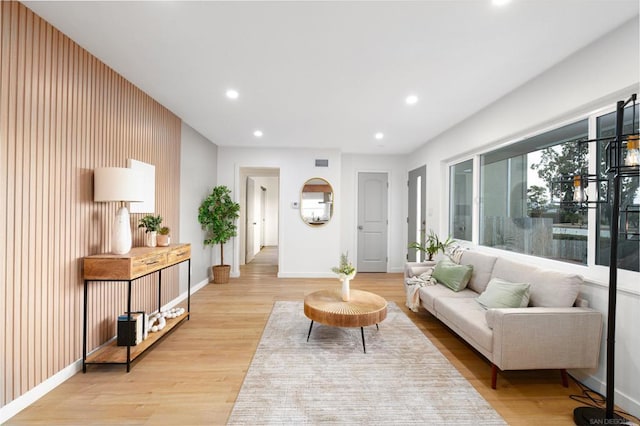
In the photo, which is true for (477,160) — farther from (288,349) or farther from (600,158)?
(288,349)

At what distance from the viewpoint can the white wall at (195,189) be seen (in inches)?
165

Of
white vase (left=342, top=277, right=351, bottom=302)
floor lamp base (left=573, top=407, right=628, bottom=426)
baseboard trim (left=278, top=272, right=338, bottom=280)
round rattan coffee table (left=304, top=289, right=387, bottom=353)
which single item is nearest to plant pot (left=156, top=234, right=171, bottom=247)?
round rattan coffee table (left=304, top=289, right=387, bottom=353)

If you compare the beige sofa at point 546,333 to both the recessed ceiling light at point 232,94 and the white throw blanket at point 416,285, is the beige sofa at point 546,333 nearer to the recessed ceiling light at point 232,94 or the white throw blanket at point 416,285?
the white throw blanket at point 416,285

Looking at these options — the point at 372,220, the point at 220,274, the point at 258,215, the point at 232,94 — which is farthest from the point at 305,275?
the point at 258,215

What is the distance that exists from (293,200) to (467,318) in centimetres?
379

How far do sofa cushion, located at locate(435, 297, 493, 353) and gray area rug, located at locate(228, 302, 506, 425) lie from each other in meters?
0.31

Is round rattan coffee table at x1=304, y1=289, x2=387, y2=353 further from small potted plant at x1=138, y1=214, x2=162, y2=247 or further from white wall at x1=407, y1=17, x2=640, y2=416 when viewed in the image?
small potted plant at x1=138, y1=214, x2=162, y2=247

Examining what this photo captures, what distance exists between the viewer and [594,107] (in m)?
2.20

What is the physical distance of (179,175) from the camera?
4.06 m

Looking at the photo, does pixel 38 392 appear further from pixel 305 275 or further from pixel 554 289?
pixel 305 275

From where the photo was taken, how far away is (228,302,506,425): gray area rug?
1826mm

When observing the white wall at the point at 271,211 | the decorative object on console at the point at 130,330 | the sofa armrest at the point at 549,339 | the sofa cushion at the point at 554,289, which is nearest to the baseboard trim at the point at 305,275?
the decorative object on console at the point at 130,330

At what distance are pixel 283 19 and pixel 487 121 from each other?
8.75 feet

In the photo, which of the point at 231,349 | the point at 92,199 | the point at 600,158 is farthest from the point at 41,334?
the point at 600,158
